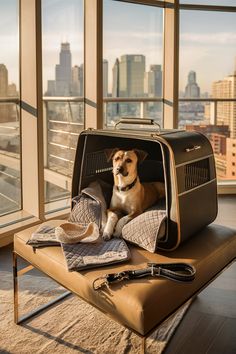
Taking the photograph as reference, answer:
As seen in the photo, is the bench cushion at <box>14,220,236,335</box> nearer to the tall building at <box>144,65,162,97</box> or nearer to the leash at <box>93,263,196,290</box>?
the leash at <box>93,263,196,290</box>

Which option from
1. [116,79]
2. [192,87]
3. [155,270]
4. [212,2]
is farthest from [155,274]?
[212,2]

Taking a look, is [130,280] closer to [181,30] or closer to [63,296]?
[63,296]

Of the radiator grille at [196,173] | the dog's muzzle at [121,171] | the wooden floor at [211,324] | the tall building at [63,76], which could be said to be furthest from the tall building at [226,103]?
the dog's muzzle at [121,171]

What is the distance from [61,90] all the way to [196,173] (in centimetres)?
221

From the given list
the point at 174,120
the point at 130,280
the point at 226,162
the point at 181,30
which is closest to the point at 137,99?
the point at 174,120

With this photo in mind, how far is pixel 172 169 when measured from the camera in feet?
5.85

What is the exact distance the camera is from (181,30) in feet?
15.5

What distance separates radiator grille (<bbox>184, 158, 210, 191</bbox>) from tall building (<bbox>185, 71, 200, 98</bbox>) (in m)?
3.05

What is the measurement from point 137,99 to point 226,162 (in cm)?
153

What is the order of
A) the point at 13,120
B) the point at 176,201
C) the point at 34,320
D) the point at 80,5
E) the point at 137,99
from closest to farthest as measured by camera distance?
the point at 176,201 → the point at 34,320 → the point at 13,120 → the point at 80,5 → the point at 137,99

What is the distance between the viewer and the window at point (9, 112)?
3.21 m

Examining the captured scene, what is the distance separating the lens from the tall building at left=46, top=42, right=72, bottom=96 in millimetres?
3713

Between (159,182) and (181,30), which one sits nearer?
(159,182)

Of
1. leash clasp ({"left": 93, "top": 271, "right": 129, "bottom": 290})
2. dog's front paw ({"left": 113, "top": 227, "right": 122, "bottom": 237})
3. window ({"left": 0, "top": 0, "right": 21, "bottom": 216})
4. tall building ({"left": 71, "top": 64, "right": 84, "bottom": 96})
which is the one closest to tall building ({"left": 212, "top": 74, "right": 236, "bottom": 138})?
tall building ({"left": 71, "top": 64, "right": 84, "bottom": 96})
